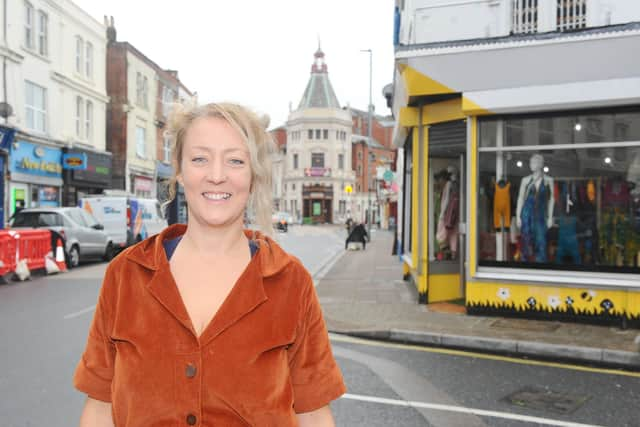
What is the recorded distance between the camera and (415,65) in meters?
9.05

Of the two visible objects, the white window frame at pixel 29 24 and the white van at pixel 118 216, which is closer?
the white van at pixel 118 216

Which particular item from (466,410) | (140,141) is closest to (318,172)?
(140,141)

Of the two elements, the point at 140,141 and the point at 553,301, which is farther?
the point at 140,141

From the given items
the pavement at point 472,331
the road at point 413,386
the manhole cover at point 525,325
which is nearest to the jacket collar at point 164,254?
the road at point 413,386

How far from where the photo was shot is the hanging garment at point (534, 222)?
9.07m

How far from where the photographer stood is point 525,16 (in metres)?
9.47

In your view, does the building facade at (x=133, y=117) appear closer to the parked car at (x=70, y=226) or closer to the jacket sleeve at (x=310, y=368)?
the parked car at (x=70, y=226)

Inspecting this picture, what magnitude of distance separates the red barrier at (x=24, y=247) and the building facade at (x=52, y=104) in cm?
725

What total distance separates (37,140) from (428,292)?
18.8m

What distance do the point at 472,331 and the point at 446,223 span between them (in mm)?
3548

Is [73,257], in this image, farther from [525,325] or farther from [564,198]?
[564,198]

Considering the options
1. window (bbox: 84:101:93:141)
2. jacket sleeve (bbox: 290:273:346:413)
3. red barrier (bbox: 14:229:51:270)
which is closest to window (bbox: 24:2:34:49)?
window (bbox: 84:101:93:141)

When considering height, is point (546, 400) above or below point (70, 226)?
below

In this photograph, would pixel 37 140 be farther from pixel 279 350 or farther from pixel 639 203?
pixel 279 350
